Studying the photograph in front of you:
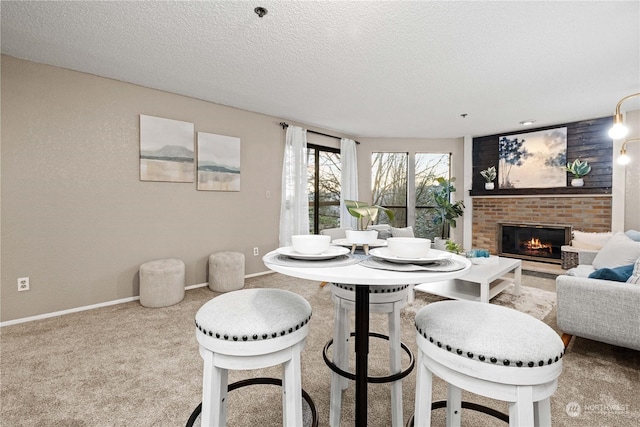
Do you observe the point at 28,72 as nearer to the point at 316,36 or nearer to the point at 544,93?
the point at 316,36

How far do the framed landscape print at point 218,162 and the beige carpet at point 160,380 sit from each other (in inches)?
68.6

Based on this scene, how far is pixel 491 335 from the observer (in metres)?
0.87

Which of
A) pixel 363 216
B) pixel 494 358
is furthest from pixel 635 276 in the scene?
pixel 363 216

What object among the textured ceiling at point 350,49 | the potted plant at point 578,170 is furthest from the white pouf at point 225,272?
the potted plant at point 578,170

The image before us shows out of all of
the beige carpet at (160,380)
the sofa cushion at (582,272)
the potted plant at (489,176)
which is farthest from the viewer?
the potted plant at (489,176)

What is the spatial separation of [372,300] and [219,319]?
76 centimetres

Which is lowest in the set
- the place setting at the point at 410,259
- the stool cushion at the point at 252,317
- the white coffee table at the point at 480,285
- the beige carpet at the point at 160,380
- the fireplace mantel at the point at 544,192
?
the beige carpet at the point at 160,380

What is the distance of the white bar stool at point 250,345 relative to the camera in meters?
0.96

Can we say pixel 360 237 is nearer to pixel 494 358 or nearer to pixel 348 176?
pixel 494 358

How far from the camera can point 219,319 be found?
102 centimetres

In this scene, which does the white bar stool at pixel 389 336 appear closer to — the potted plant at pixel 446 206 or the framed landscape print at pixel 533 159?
the potted plant at pixel 446 206

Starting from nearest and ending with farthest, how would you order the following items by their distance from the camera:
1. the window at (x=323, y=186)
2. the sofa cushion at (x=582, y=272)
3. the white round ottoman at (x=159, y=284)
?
the sofa cushion at (x=582, y=272)
the white round ottoman at (x=159, y=284)
the window at (x=323, y=186)

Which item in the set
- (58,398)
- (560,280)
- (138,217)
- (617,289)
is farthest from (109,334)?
(617,289)

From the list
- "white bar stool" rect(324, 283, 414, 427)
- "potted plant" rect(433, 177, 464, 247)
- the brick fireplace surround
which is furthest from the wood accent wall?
"white bar stool" rect(324, 283, 414, 427)
